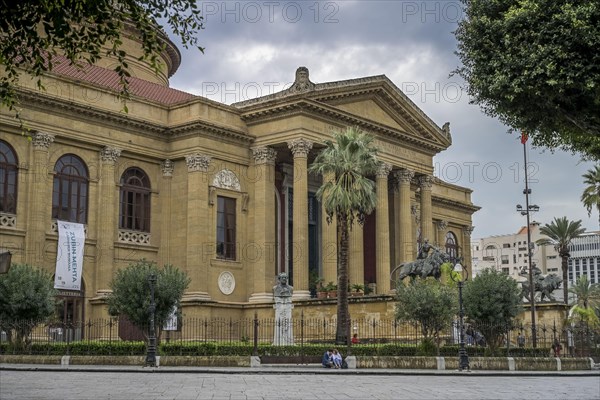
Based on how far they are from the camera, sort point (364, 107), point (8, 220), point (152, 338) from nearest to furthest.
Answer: point (152, 338) < point (8, 220) < point (364, 107)

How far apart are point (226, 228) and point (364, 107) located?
35.1 feet

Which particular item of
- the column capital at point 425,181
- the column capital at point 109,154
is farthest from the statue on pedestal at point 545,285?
the column capital at point 109,154

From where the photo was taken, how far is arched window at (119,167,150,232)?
1697 inches

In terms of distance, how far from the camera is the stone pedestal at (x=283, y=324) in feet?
116

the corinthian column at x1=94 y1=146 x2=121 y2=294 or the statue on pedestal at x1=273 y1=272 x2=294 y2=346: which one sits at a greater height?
the corinthian column at x1=94 y1=146 x2=121 y2=294

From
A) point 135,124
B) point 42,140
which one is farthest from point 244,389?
point 135,124

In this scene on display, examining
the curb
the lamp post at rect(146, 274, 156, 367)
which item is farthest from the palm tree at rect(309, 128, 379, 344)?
the curb

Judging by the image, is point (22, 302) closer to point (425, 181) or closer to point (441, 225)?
point (425, 181)

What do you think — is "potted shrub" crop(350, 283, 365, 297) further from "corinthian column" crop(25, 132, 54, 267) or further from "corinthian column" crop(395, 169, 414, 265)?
"corinthian column" crop(25, 132, 54, 267)

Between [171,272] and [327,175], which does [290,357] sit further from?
[327,175]

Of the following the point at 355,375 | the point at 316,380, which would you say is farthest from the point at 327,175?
the point at 316,380

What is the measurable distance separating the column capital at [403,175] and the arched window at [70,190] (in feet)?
61.8

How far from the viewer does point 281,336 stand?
35.8 m

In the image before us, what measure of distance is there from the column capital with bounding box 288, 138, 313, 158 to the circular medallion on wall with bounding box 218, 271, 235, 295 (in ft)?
23.6
